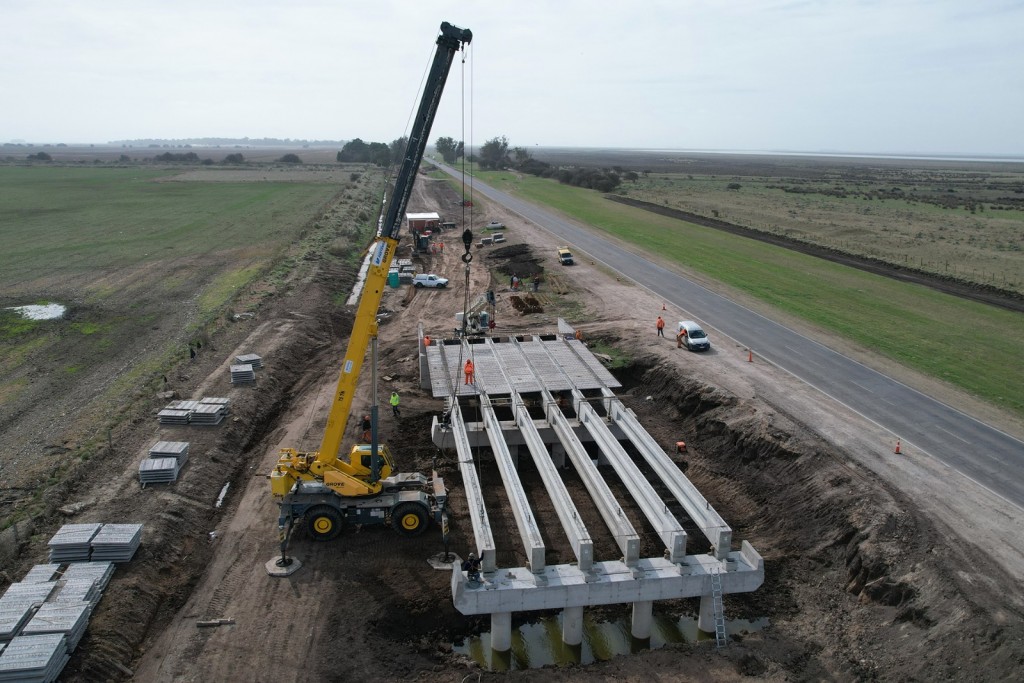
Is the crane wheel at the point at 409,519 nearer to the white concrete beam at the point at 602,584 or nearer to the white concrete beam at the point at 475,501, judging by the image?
the white concrete beam at the point at 475,501

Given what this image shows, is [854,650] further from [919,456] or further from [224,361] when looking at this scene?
[224,361]

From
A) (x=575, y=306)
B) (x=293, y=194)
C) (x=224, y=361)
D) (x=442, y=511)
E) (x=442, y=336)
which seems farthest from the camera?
(x=293, y=194)

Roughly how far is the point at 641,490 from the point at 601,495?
56.3 inches

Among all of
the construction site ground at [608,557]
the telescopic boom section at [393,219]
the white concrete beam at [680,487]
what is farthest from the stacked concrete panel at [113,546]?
the white concrete beam at [680,487]

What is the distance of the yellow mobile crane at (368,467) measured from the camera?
1997 centimetres

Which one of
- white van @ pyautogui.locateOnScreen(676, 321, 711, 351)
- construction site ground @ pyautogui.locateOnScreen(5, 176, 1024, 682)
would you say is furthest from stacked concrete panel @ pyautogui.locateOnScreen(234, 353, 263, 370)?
white van @ pyautogui.locateOnScreen(676, 321, 711, 351)

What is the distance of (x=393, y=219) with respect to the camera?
20375mm

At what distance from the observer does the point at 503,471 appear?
23.6 meters

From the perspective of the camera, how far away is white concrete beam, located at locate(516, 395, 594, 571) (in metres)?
18.1

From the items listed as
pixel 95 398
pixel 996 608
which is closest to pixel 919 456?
pixel 996 608

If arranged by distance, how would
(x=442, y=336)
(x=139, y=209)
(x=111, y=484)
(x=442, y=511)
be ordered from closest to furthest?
(x=442, y=511) < (x=111, y=484) < (x=442, y=336) < (x=139, y=209)

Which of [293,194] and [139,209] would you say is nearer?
[139,209]

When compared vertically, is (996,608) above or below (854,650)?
above

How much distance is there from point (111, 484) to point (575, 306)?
3159 centimetres
